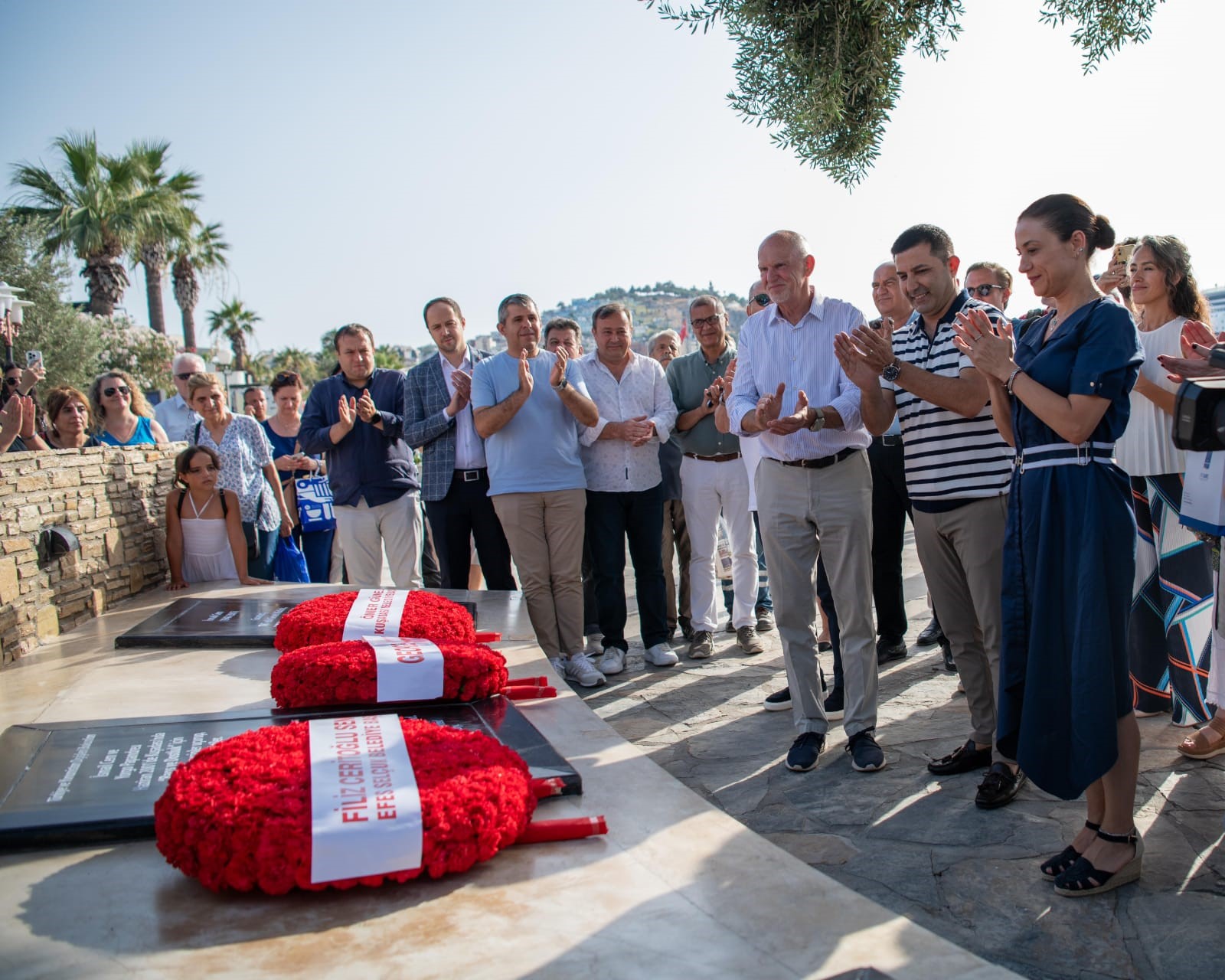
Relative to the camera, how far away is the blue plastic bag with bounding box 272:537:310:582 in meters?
6.75

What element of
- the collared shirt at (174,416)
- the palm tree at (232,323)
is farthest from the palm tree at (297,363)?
the collared shirt at (174,416)

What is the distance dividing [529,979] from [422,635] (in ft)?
7.14

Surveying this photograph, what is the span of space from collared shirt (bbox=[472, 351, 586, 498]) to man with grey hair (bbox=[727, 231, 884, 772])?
54.6 inches

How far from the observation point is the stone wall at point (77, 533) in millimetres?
4531

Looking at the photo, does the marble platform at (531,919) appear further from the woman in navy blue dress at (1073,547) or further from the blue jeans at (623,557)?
the blue jeans at (623,557)

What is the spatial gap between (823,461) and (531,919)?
2665 mm

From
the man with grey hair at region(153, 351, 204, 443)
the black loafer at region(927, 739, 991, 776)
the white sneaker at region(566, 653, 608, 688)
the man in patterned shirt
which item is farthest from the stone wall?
the black loafer at region(927, 739, 991, 776)

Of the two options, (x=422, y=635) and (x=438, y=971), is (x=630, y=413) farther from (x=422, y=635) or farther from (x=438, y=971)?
(x=438, y=971)

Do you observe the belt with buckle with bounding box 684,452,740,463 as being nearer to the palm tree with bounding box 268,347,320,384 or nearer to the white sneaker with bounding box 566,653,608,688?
the white sneaker with bounding box 566,653,608,688

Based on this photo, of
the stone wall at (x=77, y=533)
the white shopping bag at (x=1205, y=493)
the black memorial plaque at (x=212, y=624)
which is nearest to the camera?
the white shopping bag at (x=1205, y=493)

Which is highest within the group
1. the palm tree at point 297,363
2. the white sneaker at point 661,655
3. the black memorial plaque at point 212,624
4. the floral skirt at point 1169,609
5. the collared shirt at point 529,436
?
the palm tree at point 297,363

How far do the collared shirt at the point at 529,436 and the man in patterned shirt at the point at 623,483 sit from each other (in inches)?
11.6

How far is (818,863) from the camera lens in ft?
10.4

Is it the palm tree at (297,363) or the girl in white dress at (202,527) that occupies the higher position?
the palm tree at (297,363)
